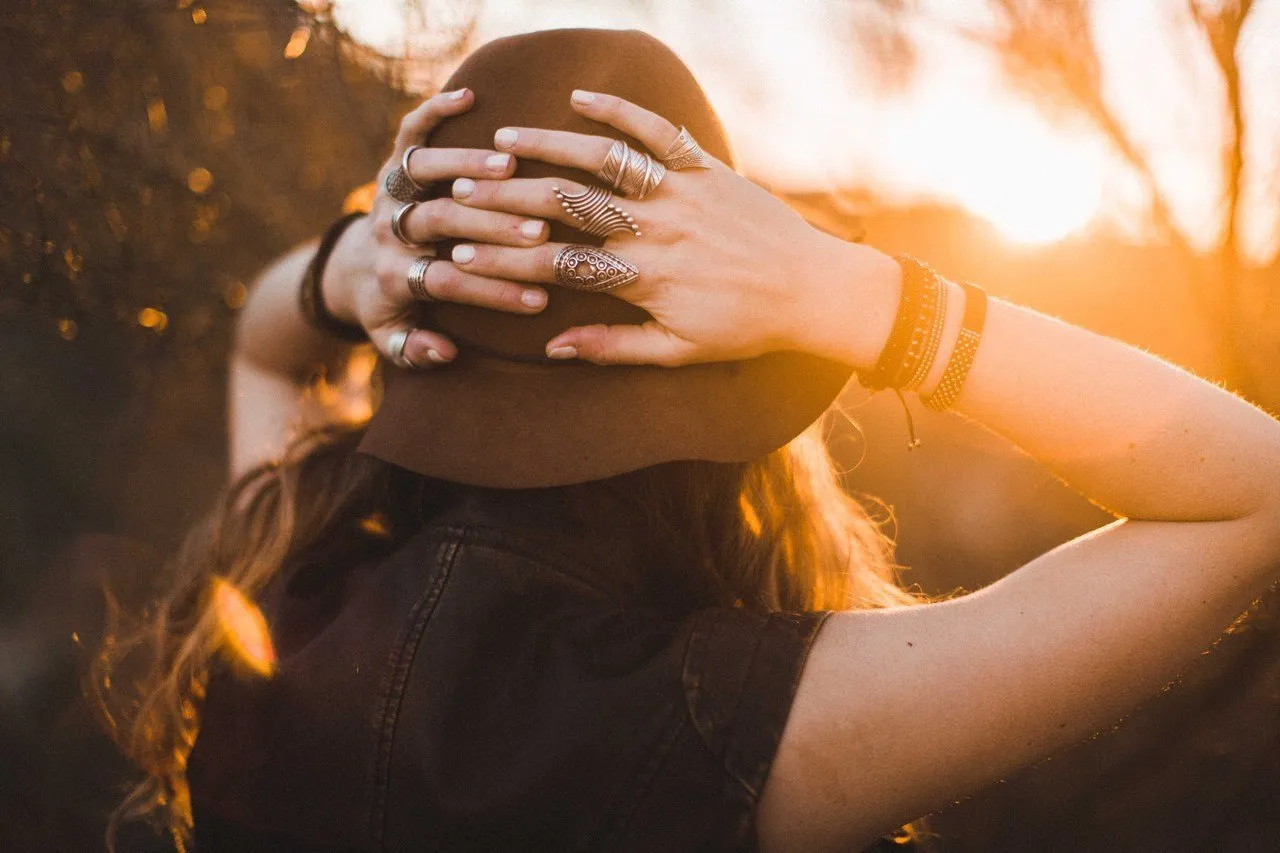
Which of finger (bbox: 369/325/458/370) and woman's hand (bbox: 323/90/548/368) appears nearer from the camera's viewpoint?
woman's hand (bbox: 323/90/548/368)

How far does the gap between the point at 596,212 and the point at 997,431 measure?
0.79 meters

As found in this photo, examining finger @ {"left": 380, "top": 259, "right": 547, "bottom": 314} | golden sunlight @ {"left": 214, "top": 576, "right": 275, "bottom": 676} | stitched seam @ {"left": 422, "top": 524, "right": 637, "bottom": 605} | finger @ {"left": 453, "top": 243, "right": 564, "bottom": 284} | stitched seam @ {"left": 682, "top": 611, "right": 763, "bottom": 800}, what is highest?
finger @ {"left": 453, "top": 243, "right": 564, "bottom": 284}

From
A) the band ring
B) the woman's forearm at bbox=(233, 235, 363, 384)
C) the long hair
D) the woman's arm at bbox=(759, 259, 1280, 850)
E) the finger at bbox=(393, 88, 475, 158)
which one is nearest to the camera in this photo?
the woman's arm at bbox=(759, 259, 1280, 850)

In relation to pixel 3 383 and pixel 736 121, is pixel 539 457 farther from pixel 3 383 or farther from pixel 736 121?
pixel 3 383

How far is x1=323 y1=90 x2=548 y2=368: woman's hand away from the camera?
3.66 feet

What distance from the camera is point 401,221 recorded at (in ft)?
4.00

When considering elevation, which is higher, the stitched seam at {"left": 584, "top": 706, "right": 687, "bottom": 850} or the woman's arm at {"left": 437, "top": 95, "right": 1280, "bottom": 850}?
the woman's arm at {"left": 437, "top": 95, "right": 1280, "bottom": 850}

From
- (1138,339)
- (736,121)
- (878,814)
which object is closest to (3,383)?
(736,121)

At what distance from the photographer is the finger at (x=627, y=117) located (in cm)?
109

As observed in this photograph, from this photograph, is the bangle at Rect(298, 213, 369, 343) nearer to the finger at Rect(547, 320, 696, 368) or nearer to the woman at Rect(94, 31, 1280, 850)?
the woman at Rect(94, 31, 1280, 850)

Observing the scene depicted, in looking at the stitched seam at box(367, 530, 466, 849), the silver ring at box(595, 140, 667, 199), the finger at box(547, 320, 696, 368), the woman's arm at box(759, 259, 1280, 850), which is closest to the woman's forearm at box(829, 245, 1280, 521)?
the woman's arm at box(759, 259, 1280, 850)

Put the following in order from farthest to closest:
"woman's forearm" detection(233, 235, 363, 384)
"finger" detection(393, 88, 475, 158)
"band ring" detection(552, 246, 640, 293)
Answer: "woman's forearm" detection(233, 235, 363, 384) → "finger" detection(393, 88, 475, 158) → "band ring" detection(552, 246, 640, 293)

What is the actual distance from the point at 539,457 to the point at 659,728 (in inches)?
17.9

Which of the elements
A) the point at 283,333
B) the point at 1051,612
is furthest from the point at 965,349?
the point at 283,333
